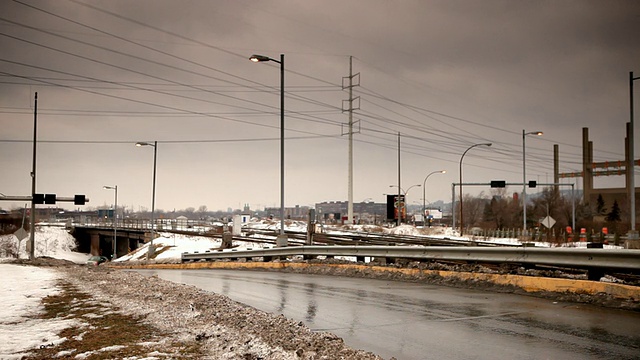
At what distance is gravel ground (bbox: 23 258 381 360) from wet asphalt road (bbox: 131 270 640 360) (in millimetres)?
676

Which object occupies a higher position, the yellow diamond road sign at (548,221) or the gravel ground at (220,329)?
the yellow diamond road sign at (548,221)

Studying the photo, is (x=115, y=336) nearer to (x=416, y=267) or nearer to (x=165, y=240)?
(x=416, y=267)

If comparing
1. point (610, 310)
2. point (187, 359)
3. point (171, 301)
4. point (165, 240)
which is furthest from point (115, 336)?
point (165, 240)

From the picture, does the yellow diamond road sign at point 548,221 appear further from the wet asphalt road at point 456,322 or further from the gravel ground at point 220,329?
the gravel ground at point 220,329

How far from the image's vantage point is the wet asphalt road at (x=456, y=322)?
6160 millimetres

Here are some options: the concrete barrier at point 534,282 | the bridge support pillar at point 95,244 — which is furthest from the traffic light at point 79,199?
the bridge support pillar at point 95,244

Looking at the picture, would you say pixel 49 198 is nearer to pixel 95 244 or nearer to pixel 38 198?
pixel 38 198

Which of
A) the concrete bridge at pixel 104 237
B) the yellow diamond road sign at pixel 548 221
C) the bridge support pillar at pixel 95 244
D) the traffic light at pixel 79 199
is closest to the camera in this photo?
the yellow diamond road sign at pixel 548 221

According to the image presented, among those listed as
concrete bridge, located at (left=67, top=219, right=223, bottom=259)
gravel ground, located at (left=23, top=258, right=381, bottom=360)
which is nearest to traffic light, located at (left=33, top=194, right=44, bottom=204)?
gravel ground, located at (left=23, top=258, right=381, bottom=360)

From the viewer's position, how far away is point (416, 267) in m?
15.1

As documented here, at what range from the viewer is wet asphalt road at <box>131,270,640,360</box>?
20.2ft

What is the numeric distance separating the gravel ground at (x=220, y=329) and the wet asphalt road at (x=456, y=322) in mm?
676

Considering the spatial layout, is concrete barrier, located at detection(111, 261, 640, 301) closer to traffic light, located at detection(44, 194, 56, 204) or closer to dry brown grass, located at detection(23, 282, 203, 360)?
dry brown grass, located at detection(23, 282, 203, 360)

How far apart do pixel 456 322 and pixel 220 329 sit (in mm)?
3601
